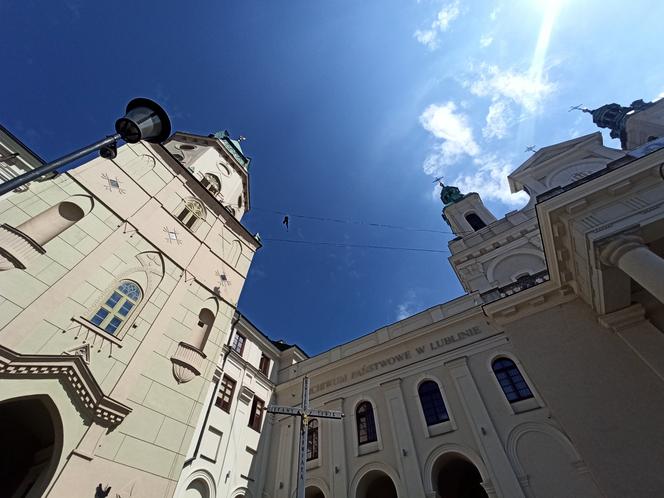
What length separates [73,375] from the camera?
7965mm

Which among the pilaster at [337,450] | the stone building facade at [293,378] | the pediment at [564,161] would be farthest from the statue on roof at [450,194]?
the pilaster at [337,450]

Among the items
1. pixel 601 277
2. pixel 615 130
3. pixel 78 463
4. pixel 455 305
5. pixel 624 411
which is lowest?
pixel 78 463

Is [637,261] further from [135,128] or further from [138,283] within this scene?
[138,283]

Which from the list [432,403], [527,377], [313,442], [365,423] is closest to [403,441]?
[432,403]

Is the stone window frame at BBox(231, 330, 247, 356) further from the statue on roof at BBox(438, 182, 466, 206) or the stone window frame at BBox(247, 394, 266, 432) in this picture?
the statue on roof at BBox(438, 182, 466, 206)

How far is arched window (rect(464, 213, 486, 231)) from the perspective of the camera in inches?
978

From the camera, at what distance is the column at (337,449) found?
45.6ft

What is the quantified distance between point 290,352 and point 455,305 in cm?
1125

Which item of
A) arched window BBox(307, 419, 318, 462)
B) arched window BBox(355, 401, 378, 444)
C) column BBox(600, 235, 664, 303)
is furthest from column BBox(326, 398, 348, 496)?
column BBox(600, 235, 664, 303)

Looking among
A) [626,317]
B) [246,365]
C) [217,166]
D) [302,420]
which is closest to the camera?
[302,420]

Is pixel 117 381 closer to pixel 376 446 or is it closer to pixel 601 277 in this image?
pixel 376 446

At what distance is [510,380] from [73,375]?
51.3 feet

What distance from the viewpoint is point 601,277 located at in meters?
10.1

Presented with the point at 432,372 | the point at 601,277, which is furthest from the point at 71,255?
the point at 601,277
